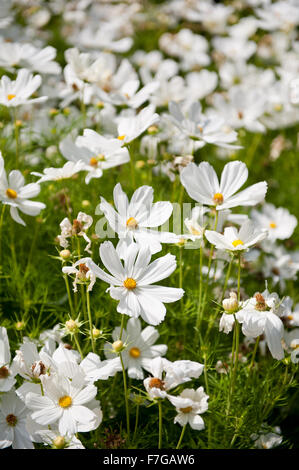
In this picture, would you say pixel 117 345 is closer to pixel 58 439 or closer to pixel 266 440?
pixel 58 439

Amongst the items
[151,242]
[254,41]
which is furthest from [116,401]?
[254,41]

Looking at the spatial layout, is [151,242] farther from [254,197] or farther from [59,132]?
[59,132]

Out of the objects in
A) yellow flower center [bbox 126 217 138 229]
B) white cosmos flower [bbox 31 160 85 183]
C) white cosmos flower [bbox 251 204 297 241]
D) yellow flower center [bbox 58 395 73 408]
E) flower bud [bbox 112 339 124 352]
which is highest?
white cosmos flower [bbox 31 160 85 183]

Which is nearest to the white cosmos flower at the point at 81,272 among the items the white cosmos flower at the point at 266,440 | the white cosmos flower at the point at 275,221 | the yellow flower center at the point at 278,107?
the white cosmos flower at the point at 266,440

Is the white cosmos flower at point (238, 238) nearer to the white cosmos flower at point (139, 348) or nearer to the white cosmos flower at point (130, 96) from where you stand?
→ the white cosmos flower at point (139, 348)

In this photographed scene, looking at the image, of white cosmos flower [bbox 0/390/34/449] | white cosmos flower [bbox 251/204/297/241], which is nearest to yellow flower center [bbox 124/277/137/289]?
white cosmos flower [bbox 0/390/34/449]

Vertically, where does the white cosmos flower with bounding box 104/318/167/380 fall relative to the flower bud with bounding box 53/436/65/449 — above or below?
below

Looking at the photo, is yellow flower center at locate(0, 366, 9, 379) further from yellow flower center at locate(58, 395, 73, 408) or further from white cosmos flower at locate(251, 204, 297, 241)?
white cosmos flower at locate(251, 204, 297, 241)
